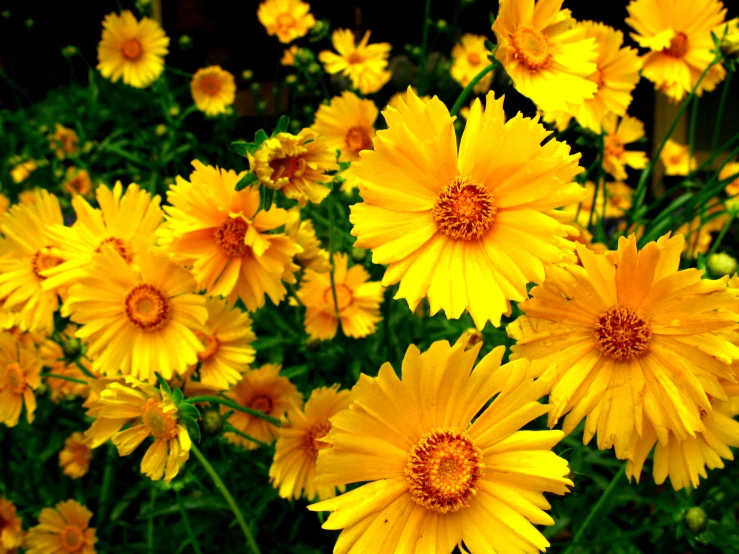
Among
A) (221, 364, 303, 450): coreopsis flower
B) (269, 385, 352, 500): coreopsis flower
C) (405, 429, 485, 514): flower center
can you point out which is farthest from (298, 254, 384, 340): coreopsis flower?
(405, 429, 485, 514): flower center

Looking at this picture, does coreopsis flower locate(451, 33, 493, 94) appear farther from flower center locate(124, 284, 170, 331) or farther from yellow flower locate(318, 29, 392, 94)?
flower center locate(124, 284, 170, 331)

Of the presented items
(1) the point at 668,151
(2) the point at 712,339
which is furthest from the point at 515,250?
(1) the point at 668,151

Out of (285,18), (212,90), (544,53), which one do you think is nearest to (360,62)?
(285,18)

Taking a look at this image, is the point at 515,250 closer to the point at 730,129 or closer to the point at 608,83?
the point at 608,83

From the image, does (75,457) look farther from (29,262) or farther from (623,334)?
(623,334)

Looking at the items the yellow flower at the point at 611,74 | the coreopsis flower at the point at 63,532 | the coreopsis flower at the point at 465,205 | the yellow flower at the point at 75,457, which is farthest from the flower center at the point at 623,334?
the yellow flower at the point at 75,457

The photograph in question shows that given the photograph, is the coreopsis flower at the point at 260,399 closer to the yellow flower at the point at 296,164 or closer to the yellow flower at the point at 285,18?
the yellow flower at the point at 296,164
